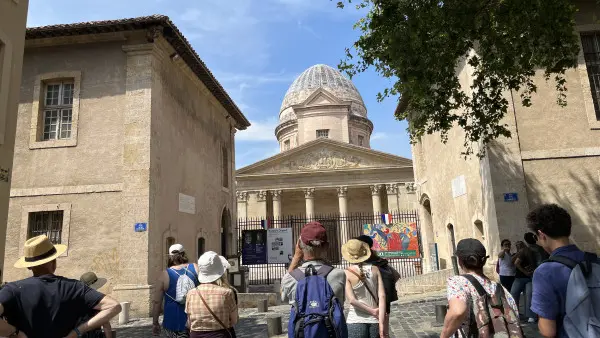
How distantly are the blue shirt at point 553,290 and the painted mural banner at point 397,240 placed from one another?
14.9 metres

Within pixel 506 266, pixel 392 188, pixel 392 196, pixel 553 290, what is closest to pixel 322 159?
pixel 392 188

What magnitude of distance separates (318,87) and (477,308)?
4442 centimetres

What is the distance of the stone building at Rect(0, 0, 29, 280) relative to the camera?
7.18 m

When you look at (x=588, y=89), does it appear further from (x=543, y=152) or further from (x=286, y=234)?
(x=286, y=234)

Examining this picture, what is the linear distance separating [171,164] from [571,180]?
11302 mm

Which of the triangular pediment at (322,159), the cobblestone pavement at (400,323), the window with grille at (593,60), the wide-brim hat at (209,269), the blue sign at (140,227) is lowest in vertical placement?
the cobblestone pavement at (400,323)

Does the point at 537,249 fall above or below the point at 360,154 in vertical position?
below

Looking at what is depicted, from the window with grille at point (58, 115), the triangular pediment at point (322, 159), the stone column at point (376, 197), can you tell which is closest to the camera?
the window with grille at point (58, 115)

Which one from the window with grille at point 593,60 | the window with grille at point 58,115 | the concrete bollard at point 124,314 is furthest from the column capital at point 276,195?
the window with grille at point 593,60

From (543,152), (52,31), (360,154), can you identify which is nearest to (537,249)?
(543,152)

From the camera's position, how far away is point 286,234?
1427cm

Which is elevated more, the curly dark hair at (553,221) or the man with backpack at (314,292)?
the curly dark hair at (553,221)

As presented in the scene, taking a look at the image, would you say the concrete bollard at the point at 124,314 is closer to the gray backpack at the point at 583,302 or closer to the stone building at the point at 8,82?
the stone building at the point at 8,82

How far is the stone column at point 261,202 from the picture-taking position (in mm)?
31797
